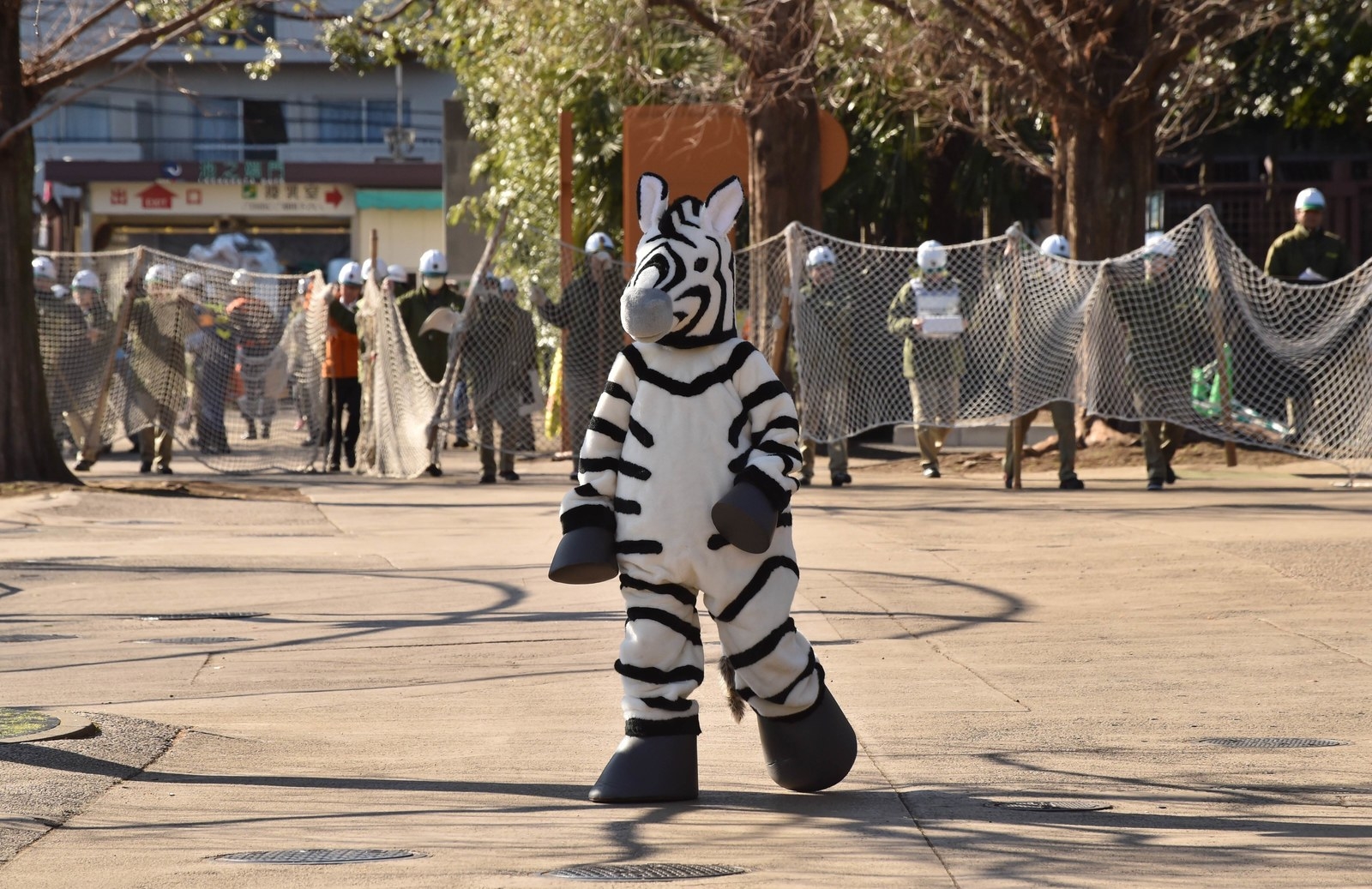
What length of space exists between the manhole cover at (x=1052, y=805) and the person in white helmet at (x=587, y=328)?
11.8 m

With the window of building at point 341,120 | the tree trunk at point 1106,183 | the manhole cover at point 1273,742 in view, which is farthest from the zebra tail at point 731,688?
the window of building at point 341,120

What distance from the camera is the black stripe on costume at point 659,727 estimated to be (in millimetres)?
5285

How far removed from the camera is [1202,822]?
5.04 metres

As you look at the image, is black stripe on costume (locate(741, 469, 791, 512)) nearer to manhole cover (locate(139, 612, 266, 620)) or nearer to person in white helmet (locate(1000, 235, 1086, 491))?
manhole cover (locate(139, 612, 266, 620))

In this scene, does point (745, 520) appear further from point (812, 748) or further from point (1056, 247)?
point (1056, 247)

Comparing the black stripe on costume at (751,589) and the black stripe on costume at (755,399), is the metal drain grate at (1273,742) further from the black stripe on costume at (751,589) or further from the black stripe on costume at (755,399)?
the black stripe on costume at (755,399)

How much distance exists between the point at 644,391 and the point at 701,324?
0.26 metres

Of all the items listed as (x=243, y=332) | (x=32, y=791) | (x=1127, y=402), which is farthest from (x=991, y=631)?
(x=243, y=332)

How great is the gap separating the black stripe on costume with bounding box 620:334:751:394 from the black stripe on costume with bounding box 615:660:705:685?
0.79 metres

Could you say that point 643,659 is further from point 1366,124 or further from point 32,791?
point 1366,124

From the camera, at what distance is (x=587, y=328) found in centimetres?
1694

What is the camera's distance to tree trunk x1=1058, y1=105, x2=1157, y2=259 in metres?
17.5

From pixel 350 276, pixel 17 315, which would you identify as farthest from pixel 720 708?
pixel 350 276

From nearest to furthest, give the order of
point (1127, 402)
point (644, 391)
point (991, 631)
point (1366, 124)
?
point (644, 391) → point (991, 631) → point (1127, 402) → point (1366, 124)
